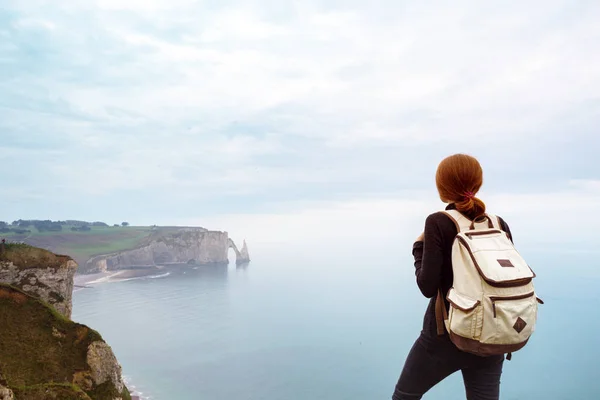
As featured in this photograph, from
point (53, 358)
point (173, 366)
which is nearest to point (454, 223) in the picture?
point (53, 358)

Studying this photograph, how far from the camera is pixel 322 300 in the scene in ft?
450

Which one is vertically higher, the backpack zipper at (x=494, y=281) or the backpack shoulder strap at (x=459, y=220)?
the backpack shoulder strap at (x=459, y=220)

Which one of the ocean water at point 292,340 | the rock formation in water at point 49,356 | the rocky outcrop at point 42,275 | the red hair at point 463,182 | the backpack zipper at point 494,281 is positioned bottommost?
the ocean water at point 292,340

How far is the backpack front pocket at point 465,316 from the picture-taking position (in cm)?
298

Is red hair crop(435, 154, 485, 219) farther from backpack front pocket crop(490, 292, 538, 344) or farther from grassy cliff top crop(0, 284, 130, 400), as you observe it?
grassy cliff top crop(0, 284, 130, 400)

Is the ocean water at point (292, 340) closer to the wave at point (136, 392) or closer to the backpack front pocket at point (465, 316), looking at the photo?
the wave at point (136, 392)

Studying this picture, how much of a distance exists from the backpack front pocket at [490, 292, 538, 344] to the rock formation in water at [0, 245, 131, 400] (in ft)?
79.7

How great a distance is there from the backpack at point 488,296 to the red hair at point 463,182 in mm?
243

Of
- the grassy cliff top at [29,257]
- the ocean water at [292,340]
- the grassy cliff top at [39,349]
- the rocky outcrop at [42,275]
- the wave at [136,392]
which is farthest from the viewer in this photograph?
the ocean water at [292,340]

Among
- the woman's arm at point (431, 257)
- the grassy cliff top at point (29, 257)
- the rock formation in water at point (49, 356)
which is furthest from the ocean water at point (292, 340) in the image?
the woman's arm at point (431, 257)

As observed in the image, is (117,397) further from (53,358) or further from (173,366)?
(173,366)

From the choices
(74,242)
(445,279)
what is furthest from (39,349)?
(74,242)

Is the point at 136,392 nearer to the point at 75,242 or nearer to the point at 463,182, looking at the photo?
the point at 463,182

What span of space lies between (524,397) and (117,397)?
64.1 m
